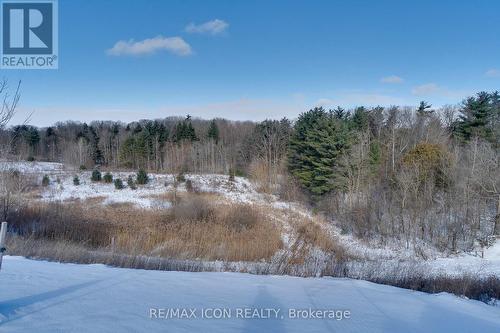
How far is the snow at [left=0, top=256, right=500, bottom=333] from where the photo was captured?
3.37 meters

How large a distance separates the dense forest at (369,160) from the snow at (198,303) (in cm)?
890

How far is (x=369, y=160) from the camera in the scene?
28094mm

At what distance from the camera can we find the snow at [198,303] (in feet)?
11.0

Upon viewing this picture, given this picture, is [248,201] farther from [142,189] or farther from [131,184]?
[131,184]

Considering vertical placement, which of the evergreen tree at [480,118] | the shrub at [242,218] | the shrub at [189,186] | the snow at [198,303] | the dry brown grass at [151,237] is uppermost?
the evergreen tree at [480,118]

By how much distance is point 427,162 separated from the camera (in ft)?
73.6

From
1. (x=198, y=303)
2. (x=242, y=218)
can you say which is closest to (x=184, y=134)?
(x=242, y=218)

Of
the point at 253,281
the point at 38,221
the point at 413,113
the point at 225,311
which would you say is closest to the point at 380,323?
the point at 225,311

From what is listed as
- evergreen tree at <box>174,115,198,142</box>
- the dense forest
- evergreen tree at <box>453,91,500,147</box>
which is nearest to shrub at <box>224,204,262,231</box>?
the dense forest

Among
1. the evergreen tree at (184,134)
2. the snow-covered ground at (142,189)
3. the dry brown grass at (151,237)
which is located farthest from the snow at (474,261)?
the evergreen tree at (184,134)

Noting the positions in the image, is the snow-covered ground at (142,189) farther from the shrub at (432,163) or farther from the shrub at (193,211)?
the shrub at (432,163)

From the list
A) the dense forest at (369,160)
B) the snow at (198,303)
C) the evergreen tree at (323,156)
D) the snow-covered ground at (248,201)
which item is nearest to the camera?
the snow at (198,303)

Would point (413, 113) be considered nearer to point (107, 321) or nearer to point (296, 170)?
point (296, 170)

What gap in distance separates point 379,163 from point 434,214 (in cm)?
1024
